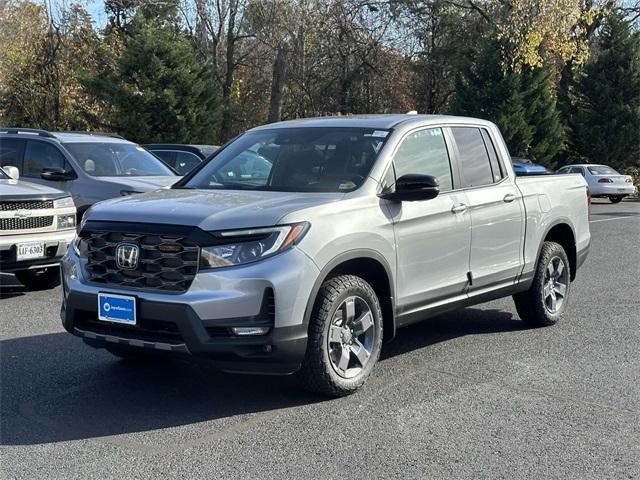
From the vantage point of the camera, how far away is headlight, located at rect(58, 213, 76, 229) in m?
8.85

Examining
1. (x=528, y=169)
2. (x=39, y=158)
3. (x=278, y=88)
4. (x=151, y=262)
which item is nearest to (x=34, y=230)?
(x=39, y=158)

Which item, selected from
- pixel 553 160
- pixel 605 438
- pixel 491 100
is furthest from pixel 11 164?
pixel 553 160

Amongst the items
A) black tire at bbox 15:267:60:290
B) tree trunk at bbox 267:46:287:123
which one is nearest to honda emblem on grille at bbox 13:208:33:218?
black tire at bbox 15:267:60:290

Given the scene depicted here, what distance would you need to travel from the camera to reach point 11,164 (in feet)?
37.2

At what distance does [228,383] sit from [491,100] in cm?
2964

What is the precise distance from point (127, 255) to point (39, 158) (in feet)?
23.7

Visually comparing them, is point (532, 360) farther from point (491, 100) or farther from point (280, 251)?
point (491, 100)

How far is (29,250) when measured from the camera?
8391mm

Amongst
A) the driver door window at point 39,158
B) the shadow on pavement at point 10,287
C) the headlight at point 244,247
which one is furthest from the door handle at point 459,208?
the driver door window at point 39,158

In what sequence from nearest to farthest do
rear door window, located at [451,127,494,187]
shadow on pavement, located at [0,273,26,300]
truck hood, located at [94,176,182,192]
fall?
rear door window, located at [451,127,494,187] → shadow on pavement, located at [0,273,26,300] → truck hood, located at [94,176,182,192]

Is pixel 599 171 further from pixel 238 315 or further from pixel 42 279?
pixel 238 315

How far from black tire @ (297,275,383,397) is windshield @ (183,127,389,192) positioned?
731mm

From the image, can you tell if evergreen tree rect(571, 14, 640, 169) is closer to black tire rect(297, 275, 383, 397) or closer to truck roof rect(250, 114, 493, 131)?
truck roof rect(250, 114, 493, 131)

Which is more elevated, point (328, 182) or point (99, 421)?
point (328, 182)
